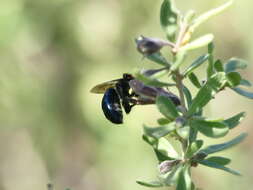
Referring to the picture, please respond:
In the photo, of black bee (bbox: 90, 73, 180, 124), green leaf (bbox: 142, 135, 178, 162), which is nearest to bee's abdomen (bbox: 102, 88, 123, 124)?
black bee (bbox: 90, 73, 180, 124)

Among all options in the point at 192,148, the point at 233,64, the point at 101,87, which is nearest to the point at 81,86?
the point at 101,87

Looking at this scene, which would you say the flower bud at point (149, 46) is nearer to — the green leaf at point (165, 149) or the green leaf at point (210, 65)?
the green leaf at point (210, 65)

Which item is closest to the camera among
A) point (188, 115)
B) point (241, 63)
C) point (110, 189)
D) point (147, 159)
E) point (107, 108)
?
point (188, 115)

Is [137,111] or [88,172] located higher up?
[137,111]

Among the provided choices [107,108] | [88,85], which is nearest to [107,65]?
[88,85]

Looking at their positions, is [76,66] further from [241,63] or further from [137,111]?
[241,63]

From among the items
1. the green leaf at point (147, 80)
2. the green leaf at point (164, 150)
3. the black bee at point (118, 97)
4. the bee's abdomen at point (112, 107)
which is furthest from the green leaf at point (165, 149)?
the bee's abdomen at point (112, 107)

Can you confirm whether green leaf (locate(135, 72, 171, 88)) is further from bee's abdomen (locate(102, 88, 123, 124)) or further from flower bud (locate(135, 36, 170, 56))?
bee's abdomen (locate(102, 88, 123, 124))
